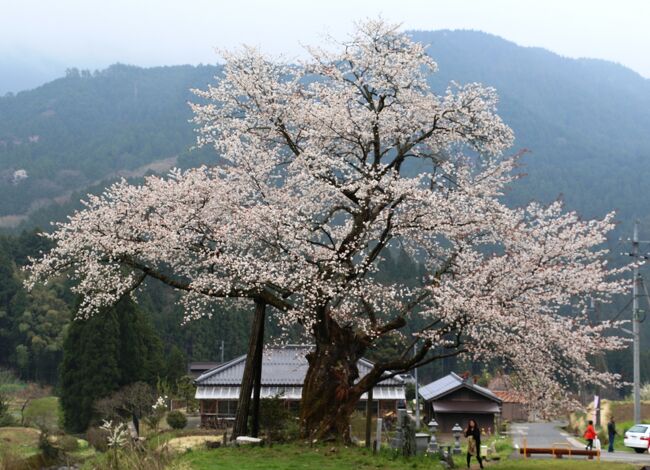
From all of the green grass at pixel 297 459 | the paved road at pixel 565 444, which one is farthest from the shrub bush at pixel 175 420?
the green grass at pixel 297 459

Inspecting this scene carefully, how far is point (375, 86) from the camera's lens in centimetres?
1852

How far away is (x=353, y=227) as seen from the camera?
733 inches

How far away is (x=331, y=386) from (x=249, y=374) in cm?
235

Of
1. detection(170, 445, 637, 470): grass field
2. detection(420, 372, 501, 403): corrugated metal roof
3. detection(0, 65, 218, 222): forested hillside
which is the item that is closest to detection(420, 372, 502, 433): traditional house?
detection(420, 372, 501, 403): corrugated metal roof

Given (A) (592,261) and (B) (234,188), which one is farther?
(B) (234,188)

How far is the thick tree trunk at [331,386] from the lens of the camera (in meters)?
17.8

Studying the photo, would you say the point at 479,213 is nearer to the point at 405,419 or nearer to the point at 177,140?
the point at 405,419

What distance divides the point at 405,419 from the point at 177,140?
170306 mm

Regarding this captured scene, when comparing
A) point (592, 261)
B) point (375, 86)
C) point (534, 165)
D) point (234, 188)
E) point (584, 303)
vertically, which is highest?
point (534, 165)

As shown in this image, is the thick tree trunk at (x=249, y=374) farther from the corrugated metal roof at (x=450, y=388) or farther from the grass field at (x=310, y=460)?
the corrugated metal roof at (x=450, y=388)

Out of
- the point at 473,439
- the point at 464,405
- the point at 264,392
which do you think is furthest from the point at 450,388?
the point at 473,439

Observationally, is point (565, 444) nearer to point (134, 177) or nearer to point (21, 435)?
point (21, 435)

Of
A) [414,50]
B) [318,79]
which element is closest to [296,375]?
[318,79]

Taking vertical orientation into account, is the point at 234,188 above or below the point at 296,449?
above
